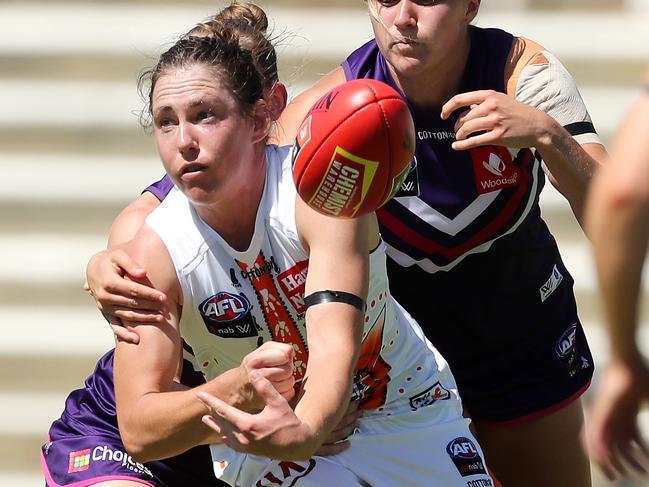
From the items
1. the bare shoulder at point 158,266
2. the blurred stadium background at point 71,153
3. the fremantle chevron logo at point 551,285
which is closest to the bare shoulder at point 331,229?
the bare shoulder at point 158,266

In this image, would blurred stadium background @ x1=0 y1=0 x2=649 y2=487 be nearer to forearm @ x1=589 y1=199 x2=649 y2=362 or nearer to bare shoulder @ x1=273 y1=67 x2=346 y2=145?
bare shoulder @ x1=273 y1=67 x2=346 y2=145

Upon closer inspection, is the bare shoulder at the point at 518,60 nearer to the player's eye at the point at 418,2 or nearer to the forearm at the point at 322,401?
the player's eye at the point at 418,2

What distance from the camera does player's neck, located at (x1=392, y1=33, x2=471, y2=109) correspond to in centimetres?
348

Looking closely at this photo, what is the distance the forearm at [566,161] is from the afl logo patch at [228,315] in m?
0.79

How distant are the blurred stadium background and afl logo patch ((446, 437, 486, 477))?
1981 millimetres

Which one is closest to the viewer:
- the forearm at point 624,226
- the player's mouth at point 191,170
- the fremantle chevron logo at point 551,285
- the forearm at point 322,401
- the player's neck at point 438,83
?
the forearm at point 624,226

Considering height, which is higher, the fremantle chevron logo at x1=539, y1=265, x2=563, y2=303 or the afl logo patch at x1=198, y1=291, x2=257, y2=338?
the afl logo patch at x1=198, y1=291, x2=257, y2=338

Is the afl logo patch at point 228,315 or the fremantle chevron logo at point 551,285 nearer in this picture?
the afl logo patch at point 228,315

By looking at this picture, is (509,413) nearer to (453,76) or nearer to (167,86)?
(453,76)

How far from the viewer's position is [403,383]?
3256 millimetres

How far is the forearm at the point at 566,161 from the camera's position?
321cm

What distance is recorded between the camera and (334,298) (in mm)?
2916

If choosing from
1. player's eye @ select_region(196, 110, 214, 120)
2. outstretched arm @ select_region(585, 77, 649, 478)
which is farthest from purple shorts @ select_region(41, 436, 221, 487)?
outstretched arm @ select_region(585, 77, 649, 478)

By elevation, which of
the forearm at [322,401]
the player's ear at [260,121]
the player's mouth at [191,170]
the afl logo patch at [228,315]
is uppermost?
the player's ear at [260,121]
